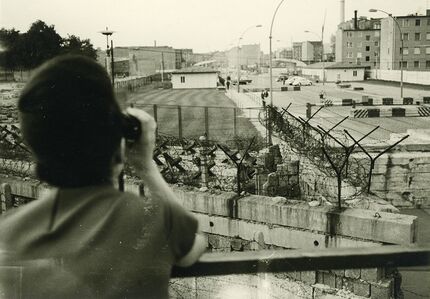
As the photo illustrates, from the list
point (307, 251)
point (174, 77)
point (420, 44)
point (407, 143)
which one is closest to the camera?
point (307, 251)

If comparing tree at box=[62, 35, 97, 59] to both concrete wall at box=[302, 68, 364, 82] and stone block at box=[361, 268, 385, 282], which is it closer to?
stone block at box=[361, 268, 385, 282]

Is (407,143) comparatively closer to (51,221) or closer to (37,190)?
(37,190)

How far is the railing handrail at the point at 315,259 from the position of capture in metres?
1.93

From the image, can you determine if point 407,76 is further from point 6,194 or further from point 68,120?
point 68,120

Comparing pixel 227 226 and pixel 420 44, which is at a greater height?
pixel 420 44

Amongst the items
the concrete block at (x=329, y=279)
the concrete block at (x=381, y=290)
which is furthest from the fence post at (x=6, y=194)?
the concrete block at (x=381, y=290)

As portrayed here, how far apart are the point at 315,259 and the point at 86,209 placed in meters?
0.91

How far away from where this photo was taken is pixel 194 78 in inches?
2126

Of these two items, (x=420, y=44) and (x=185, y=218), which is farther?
(x=420, y=44)

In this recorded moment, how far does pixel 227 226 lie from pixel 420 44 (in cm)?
5348

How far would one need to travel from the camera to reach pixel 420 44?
56250 millimetres

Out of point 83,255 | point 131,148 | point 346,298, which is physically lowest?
point 346,298

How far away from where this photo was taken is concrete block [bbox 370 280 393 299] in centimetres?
754

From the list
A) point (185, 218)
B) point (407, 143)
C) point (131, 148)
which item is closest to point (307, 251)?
point (185, 218)
